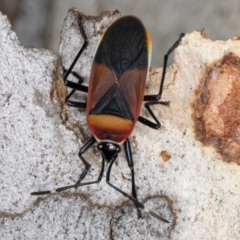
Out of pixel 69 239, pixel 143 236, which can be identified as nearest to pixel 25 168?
pixel 69 239

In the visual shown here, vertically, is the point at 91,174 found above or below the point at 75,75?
below

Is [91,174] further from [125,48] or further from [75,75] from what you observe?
[125,48]

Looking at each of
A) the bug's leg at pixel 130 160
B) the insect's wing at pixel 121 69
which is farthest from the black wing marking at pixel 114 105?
the bug's leg at pixel 130 160

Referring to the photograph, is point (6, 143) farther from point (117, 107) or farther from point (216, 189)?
point (216, 189)

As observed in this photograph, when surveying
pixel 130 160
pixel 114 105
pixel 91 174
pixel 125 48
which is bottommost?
pixel 91 174

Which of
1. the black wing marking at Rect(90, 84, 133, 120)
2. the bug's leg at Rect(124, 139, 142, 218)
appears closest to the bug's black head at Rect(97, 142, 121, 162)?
the bug's leg at Rect(124, 139, 142, 218)

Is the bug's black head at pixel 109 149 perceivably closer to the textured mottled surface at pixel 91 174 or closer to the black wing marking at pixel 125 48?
the textured mottled surface at pixel 91 174

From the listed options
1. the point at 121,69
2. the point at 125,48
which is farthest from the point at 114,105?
the point at 125,48

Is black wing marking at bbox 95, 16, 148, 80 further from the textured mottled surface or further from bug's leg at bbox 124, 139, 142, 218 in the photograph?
bug's leg at bbox 124, 139, 142, 218
